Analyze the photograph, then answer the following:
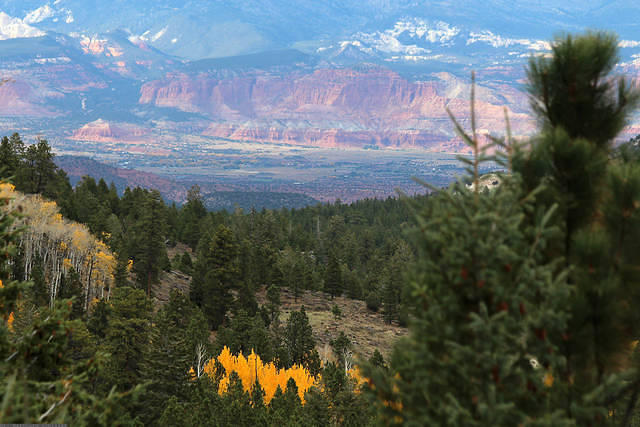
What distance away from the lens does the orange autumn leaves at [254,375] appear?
145 ft

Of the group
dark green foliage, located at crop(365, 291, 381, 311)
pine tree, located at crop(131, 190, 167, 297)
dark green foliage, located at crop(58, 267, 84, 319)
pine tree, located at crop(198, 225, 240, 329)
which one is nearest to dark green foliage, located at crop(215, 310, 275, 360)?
pine tree, located at crop(198, 225, 240, 329)

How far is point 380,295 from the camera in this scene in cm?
8375

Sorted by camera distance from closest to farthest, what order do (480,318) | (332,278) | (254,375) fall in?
(480,318), (254,375), (332,278)

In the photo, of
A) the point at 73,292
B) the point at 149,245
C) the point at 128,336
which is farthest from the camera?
the point at 149,245

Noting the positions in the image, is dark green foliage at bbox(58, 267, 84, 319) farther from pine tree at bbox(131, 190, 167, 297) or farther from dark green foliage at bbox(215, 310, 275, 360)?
pine tree at bbox(131, 190, 167, 297)

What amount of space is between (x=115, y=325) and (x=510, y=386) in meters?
37.8

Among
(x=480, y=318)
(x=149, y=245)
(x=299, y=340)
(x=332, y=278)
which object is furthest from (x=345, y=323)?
(x=480, y=318)

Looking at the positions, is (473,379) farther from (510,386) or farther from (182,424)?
(182,424)

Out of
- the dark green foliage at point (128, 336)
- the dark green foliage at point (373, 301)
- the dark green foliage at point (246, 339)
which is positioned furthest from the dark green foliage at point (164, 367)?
the dark green foliage at point (373, 301)

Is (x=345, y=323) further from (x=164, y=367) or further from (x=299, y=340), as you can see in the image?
(x=164, y=367)

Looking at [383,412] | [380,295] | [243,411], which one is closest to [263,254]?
[380,295]

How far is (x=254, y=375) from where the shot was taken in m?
44.8

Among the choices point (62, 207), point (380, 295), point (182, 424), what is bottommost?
point (380, 295)

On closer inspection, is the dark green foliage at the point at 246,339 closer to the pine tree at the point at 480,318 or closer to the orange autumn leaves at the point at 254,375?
the orange autumn leaves at the point at 254,375
